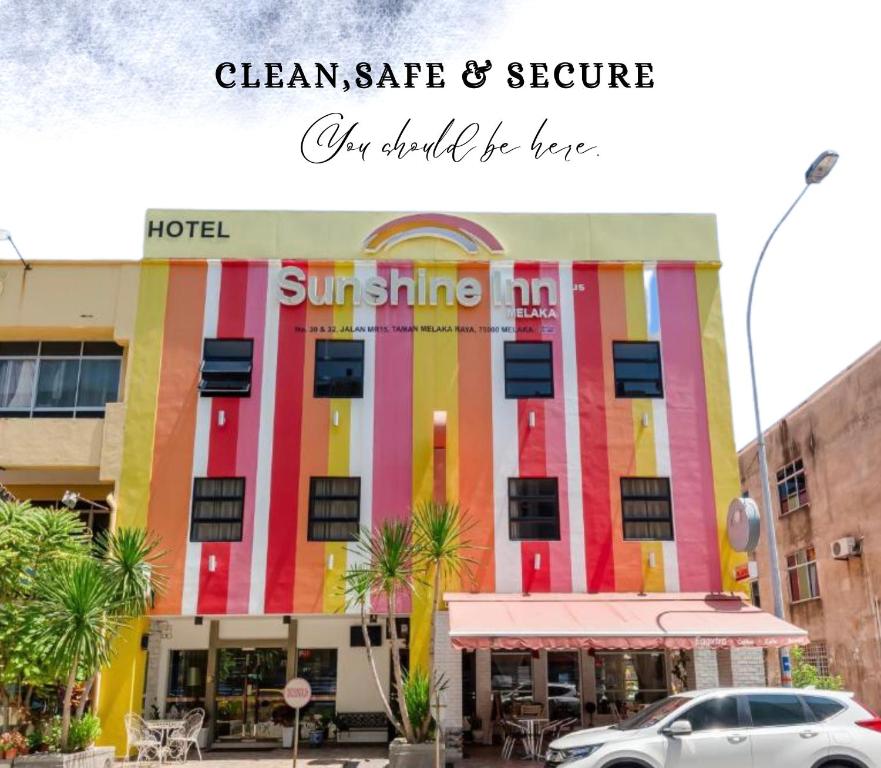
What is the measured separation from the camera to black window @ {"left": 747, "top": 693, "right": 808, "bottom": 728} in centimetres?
1198

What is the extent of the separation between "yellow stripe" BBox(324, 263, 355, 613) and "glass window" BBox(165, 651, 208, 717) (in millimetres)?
4547

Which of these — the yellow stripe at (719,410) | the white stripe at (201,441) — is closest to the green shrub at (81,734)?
the white stripe at (201,441)

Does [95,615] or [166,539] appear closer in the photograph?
[95,615]

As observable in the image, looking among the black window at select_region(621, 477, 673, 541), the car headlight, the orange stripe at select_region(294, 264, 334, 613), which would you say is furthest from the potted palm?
the black window at select_region(621, 477, 673, 541)

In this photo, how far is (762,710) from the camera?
39.7 feet

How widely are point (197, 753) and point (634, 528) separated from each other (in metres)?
10.3

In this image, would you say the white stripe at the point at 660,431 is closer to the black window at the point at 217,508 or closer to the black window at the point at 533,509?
the black window at the point at 533,509

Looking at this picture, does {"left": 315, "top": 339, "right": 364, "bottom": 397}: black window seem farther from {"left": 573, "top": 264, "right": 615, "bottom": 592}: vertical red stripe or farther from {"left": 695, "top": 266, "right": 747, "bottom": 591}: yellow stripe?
{"left": 695, "top": 266, "right": 747, "bottom": 591}: yellow stripe

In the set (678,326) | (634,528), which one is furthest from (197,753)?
(678,326)

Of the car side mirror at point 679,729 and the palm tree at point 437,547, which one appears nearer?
the car side mirror at point 679,729

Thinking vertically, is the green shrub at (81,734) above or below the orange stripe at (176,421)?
below

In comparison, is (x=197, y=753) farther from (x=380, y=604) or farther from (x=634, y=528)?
(x=634, y=528)

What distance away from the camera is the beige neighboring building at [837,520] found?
23.7 m

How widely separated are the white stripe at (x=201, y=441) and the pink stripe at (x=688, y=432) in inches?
388
